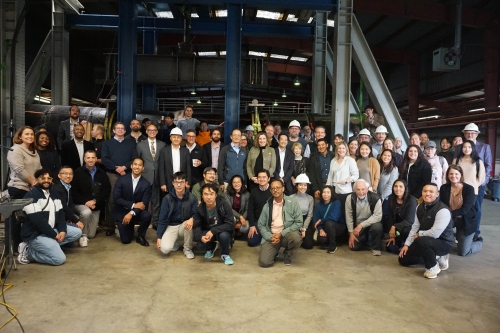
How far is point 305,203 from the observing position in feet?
18.9

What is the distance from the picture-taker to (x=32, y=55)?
1566 centimetres

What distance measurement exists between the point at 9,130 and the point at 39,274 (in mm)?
4142

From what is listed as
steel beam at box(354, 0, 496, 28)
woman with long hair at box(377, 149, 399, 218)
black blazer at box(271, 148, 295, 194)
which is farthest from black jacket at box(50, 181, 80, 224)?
steel beam at box(354, 0, 496, 28)

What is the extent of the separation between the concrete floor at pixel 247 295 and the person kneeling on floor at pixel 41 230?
0.15 metres

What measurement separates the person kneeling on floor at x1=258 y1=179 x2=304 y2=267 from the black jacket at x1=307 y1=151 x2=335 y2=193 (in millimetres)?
1174

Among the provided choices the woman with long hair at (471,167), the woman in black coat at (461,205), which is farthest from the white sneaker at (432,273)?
the woman with long hair at (471,167)

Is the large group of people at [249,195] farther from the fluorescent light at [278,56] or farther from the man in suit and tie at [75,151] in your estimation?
the fluorescent light at [278,56]

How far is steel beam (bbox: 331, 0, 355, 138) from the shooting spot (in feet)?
27.5

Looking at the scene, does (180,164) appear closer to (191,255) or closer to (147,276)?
(191,255)

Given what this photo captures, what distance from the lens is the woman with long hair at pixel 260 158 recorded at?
613 centimetres

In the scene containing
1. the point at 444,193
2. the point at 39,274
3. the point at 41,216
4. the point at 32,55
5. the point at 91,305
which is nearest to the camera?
the point at 91,305

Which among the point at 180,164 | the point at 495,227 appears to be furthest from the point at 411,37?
the point at 180,164

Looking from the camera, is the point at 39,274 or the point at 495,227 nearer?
the point at 39,274

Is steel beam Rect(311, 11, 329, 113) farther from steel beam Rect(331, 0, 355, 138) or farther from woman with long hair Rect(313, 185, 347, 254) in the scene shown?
woman with long hair Rect(313, 185, 347, 254)
